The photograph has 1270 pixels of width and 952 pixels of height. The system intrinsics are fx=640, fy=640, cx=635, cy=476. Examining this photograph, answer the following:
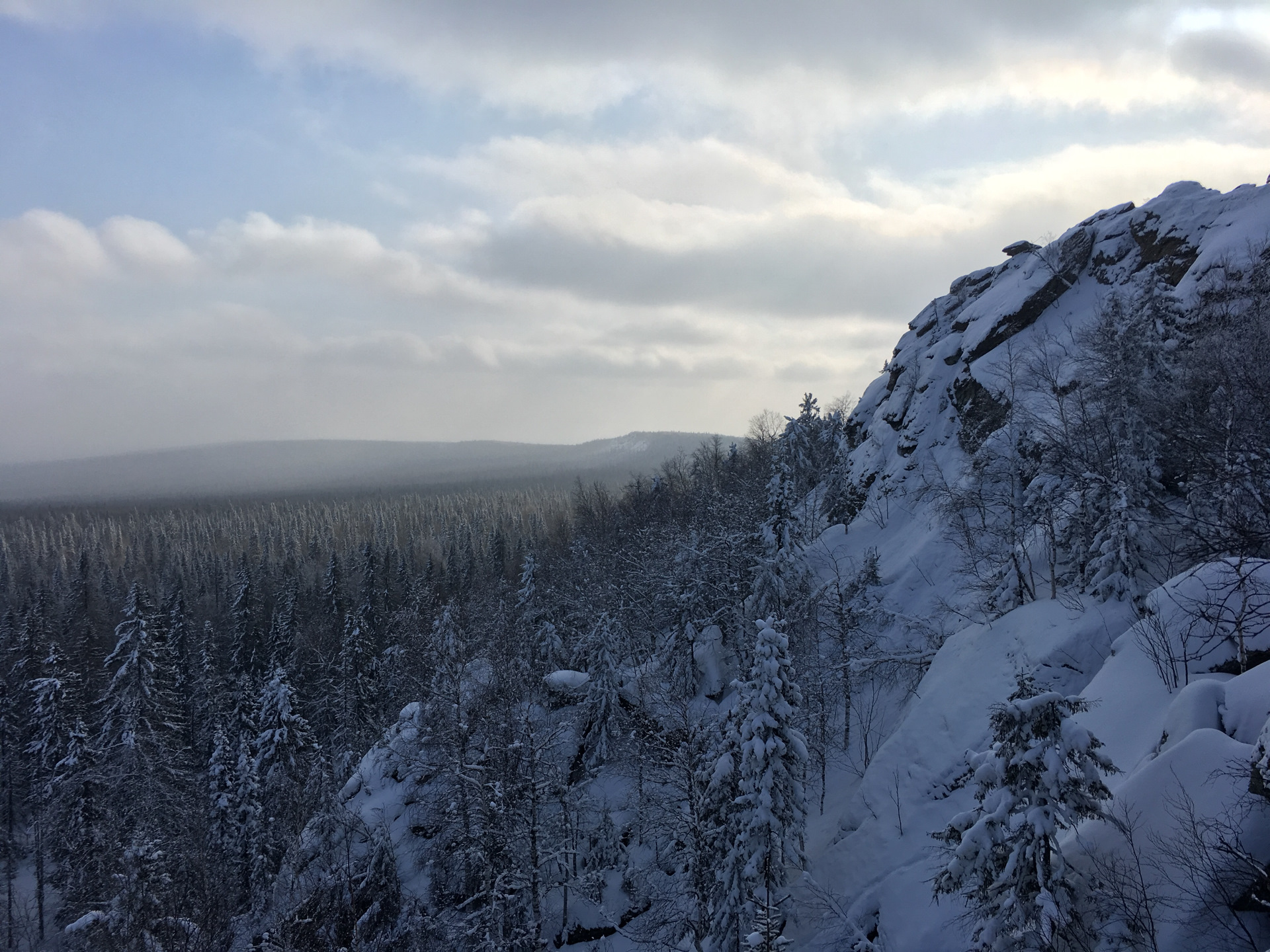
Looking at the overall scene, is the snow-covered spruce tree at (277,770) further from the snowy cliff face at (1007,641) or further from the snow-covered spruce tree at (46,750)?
the snowy cliff face at (1007,641)

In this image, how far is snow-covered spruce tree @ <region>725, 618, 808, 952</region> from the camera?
16250 mm

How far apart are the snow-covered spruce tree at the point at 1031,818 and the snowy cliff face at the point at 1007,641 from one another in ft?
4.73

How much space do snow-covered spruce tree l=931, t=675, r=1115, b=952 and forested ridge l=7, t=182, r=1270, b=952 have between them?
0.16 feet

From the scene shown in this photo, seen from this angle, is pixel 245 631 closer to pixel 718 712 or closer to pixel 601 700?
pixel 601 700

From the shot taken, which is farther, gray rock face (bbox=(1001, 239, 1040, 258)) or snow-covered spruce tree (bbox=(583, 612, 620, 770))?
gray rock face (bbox=(1001, 239, 1040, 258))

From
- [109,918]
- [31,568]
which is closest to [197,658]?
[109,918]

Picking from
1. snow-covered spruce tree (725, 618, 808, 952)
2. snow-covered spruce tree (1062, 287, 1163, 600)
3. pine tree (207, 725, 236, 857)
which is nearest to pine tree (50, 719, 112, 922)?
pine tree (207, 725, 236, 857)

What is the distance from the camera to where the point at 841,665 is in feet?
86.4

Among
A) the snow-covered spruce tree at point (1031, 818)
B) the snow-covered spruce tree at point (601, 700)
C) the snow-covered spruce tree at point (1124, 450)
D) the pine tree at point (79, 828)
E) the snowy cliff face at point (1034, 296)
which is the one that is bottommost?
the pine tree at point (79, 828)

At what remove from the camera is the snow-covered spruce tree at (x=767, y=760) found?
16.2 meters

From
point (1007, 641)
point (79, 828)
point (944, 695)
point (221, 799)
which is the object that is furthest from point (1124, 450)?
point (79, 828)

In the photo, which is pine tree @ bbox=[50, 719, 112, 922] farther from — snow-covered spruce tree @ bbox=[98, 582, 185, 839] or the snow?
the snow

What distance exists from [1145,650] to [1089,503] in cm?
808

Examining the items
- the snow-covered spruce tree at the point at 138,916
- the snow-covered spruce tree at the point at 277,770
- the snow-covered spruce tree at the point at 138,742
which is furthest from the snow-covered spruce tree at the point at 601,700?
the snow-covered spruce tree at the point at 138,742
